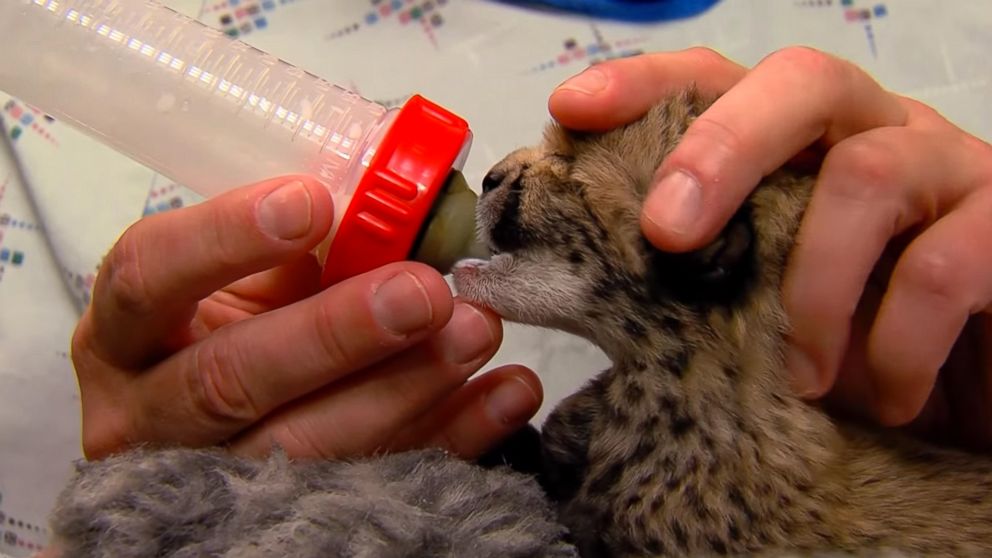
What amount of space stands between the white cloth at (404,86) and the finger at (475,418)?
1.06 ft

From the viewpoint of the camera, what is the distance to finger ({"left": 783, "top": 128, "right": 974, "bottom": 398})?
2.25 feet

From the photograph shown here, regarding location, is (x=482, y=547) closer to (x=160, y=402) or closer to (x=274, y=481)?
(x=274, y=481)

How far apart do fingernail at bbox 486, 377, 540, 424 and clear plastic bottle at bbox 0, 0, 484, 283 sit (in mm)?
203

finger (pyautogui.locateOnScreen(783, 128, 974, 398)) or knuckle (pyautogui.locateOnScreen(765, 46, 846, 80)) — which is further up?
knuckle (pyautogui.locateOnScreen(765, 46, 846, 80))

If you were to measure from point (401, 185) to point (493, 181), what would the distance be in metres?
0.09

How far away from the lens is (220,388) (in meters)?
0.78

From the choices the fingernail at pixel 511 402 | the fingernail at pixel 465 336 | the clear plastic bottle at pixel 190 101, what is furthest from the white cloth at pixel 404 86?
the clear plastic bottle at pixel 190 101

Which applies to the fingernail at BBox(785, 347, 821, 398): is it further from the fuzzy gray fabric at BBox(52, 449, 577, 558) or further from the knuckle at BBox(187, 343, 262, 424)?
the knuckle at BBox(187, 343, 262, 424)

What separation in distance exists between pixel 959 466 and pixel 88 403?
2.66 feet

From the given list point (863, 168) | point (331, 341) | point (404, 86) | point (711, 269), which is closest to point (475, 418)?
point (331, 341)

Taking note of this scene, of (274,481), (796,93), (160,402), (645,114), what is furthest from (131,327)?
(796,93)

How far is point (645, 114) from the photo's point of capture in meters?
0.74

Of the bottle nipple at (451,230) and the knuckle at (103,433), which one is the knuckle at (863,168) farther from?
the knuckle at (103,433)

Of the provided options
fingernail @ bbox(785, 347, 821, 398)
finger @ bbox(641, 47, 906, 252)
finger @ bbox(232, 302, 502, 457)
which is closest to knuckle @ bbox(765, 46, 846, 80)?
finger @ bbox(641, 47, 906, 252)
